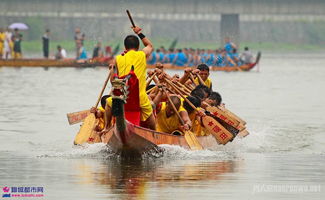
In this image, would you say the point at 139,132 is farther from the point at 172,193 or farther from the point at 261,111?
the point at 261,111

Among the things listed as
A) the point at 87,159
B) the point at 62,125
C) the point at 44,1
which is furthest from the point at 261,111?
the point at 44,1

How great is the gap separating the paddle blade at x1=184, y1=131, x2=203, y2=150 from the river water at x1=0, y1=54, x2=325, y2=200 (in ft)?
0.36

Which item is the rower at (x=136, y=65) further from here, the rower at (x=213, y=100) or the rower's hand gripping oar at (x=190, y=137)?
the rower at (x=213, y=100)

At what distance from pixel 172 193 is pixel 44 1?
80.1m

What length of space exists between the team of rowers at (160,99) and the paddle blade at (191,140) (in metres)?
0.10

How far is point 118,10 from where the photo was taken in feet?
308

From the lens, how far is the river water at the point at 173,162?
1426 cm

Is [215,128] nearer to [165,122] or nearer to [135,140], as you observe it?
[165,122]

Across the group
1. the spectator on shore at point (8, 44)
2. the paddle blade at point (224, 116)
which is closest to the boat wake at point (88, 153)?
the paddle blade at point (224, 116)

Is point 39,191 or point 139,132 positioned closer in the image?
point 39,191

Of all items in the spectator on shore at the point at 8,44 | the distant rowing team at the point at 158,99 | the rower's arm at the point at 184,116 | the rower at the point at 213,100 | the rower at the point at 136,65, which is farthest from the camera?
the spectator on shore at the point at 8,44

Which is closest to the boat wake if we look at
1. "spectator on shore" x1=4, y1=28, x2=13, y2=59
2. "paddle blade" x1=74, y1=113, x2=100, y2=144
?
"paddle blade" x1=74, y1=113, x2=100, y2=144

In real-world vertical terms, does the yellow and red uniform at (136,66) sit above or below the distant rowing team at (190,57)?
above

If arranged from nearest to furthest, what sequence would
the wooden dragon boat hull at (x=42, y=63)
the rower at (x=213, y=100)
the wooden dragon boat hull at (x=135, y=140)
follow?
the wooden dragon boat hull at (x=135, y=140), the rower at (x=213, y=100), the wooden dragon boat hull at (x=42, y=63)
